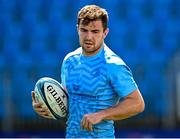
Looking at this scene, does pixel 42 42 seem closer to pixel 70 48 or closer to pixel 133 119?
pixel 70 48

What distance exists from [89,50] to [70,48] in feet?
19.6

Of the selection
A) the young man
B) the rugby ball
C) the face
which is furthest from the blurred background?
Answer: the face

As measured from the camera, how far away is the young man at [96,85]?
4090 mm

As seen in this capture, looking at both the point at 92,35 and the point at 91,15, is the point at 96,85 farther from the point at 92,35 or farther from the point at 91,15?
the point at 91,15

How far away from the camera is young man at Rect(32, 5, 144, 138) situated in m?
4.09

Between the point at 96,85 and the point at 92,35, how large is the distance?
0.33 m

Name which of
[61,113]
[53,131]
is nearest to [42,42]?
[53,131]

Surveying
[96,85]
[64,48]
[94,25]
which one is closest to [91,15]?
[94,25]

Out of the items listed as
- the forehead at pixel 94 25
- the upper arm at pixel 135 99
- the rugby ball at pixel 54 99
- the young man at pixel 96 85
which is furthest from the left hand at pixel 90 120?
the forehead at pixel 94 25

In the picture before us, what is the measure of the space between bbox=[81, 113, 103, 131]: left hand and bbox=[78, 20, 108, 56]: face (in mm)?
421

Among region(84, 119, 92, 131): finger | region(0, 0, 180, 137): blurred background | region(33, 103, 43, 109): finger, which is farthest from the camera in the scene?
region(0, 0, 180, 137): blurred background

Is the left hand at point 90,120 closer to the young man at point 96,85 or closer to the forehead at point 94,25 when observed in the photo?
the young man at point 96,85

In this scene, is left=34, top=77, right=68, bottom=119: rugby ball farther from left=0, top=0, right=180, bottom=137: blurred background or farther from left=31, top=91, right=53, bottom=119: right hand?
left=0, top=0, right=180, bottom=137: blurred background

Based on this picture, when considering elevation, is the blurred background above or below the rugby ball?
below
